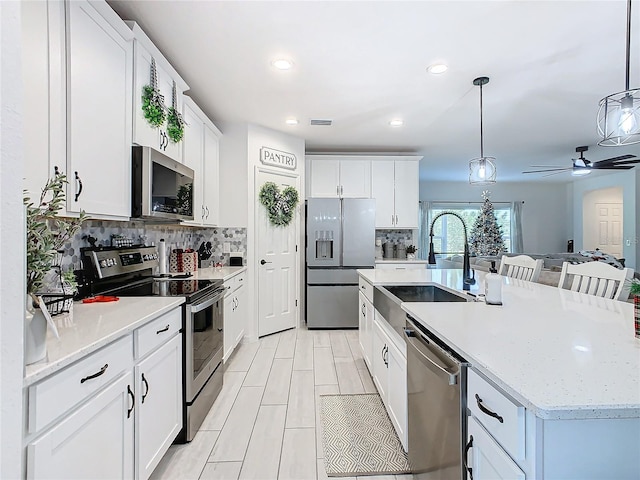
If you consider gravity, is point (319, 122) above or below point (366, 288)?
above

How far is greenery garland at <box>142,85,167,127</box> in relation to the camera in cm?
213

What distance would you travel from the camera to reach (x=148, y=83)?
2.17 metres

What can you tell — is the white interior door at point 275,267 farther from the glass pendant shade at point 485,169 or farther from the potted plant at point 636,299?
the potted plant at point 636,299

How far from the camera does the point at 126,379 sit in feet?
4.57

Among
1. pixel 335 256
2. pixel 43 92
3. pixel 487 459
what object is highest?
pixel 43 92

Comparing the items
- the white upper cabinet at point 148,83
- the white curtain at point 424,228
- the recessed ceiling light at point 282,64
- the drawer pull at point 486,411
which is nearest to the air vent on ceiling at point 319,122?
the recessed ceiling light at point 282,64

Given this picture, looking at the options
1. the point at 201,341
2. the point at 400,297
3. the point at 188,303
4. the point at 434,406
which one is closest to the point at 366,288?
the point at 400,297

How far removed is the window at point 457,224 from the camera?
8383mm

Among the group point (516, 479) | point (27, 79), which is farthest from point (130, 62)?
point (516, 479)

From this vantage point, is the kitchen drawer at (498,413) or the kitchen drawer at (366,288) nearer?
the kitchen drawer at (498,413)

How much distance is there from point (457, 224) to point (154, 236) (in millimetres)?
7344

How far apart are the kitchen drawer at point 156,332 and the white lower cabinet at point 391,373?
1.28 metres

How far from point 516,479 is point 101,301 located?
1.92m

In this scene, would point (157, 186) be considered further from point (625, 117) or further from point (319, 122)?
point (625, 117)
